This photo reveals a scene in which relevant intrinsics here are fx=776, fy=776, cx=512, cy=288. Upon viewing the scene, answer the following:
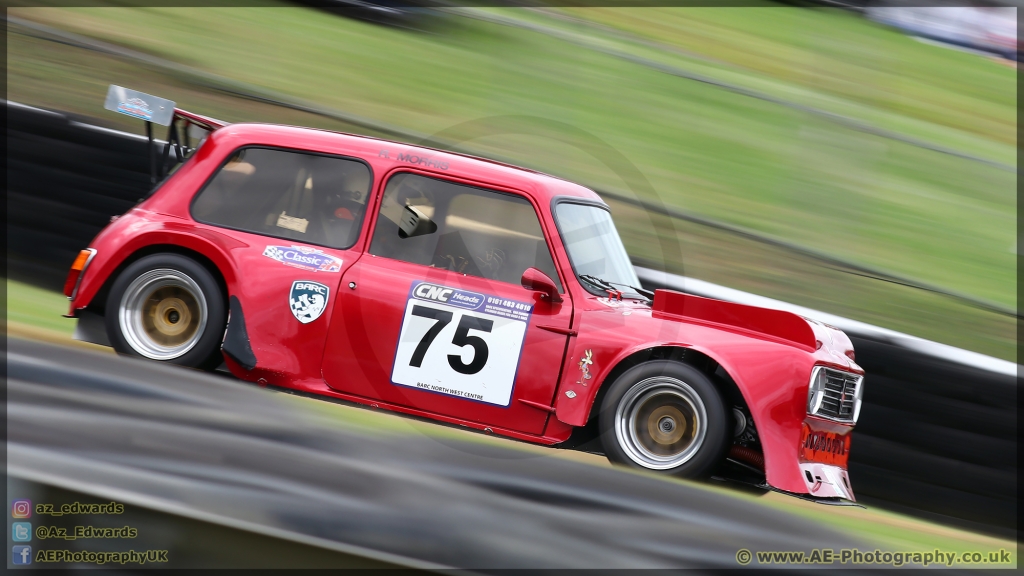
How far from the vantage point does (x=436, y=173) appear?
4621 millimetres

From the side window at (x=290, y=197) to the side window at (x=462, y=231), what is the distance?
0.69 feet

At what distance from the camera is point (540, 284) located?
169 inches

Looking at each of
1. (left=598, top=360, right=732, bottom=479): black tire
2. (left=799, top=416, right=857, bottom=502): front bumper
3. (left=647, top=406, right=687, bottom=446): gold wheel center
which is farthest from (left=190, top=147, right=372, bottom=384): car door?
(left=799, top=416, right=857, bottom=502): front bumper

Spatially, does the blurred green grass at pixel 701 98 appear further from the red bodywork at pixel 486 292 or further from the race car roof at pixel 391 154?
the red bodywork at pixel 486 292

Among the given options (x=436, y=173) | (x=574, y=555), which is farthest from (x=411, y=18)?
(x=574, y=555)

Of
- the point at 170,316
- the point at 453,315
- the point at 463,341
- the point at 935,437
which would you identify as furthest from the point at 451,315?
the point at 935,437

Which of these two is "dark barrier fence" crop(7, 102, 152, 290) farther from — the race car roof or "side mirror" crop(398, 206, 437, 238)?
"side mirror" crop(398, 206, 437, 238)

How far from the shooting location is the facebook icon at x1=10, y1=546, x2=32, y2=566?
2959mm

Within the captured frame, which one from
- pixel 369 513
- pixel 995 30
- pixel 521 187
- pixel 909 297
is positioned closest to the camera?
pixel 369 513

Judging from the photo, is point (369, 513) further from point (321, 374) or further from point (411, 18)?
point (411, 18)

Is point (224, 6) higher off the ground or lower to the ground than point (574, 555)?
higher

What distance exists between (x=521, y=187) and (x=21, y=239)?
450 centimetres

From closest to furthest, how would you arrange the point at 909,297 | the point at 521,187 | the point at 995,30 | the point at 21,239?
1. the point at 521,187
2. the point at 21,239
3. the point at 909,297
4. the point at 995,30

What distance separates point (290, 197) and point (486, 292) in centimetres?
137
